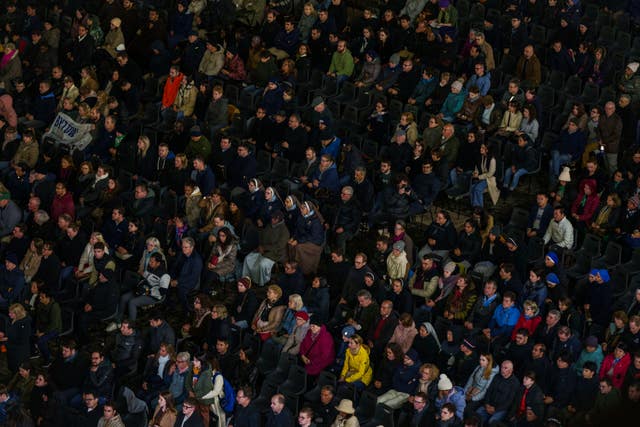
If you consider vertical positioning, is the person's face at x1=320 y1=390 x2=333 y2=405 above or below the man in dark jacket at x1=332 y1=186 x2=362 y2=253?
above

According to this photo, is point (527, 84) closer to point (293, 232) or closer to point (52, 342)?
point (293, 232)

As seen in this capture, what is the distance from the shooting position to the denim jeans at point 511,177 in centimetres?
1307

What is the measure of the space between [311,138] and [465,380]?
461 centimetres

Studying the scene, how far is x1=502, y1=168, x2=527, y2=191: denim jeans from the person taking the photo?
42.9ft

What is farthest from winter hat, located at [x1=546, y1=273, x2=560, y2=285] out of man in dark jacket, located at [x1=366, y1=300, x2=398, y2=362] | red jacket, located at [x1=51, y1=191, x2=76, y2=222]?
red jacket, located at [x1=51, y1=191, x2=76, y2=222]

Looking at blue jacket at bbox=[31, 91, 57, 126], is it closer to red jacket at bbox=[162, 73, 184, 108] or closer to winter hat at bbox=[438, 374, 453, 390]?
red jacket at bbox=[162, 73, 184, 108]

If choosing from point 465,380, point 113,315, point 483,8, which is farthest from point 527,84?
point 113,315

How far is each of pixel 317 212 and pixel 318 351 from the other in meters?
2.19

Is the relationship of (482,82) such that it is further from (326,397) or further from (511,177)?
(326,397)

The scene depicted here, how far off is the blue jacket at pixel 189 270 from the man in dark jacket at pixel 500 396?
360 cm

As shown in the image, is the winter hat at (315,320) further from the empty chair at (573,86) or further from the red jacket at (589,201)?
the empty chair at (573,86)

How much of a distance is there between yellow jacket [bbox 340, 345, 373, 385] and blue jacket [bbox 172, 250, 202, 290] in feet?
7.53

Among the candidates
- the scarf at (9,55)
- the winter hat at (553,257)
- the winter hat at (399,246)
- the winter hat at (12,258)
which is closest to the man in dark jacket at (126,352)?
the winter hat at (12,258)

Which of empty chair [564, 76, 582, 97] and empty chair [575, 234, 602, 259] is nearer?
empty chair [575, 234, 602, 259]
